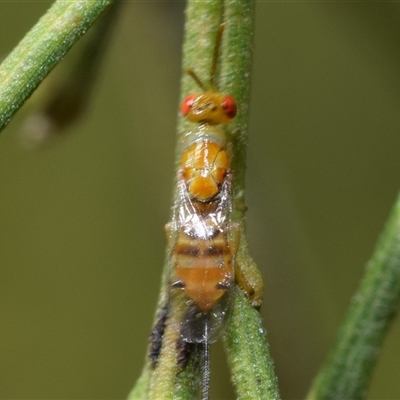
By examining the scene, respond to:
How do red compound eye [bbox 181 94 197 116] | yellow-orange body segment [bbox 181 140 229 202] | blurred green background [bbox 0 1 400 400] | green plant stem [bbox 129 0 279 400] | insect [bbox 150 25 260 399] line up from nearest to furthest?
green plant stem [bbox 129 0 279 400] → insect [bbox 150 25 260 399] → red compound eye [bbox 181 94 197 116] → yellow-orange body segment [bbox 181 140 229 202] → blurred green background [bbox 0 1 400 400]

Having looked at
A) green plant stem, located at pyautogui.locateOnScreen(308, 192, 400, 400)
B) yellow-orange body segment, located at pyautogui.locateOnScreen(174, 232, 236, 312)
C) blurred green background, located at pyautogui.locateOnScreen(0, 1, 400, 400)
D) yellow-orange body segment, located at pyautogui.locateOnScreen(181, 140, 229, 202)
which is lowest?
green plant stem, located at pyautogui.locateOnScreen(308, 192, 400, 400)

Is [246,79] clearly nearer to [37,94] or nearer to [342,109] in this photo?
[37,94]

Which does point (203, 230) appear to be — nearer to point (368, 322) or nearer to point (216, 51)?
point (216, 51)

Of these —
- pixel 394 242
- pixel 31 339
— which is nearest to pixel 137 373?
pixel 31 339

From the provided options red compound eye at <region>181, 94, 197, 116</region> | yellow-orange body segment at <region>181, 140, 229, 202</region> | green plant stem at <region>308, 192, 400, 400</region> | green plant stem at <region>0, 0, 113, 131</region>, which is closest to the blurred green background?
yellow-orange body segment at <region>181, 140, 229, 202</region>

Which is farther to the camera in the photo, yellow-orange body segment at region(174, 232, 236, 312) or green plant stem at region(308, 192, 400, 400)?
yellow-orange body segment at region(174, 232, 236, 312)

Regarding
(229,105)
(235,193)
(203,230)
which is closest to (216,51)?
(229,105)

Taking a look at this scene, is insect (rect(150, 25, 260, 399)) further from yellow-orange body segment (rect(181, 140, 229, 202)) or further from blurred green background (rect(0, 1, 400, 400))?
blurred green background (rect(0, 1, 400, 400))
